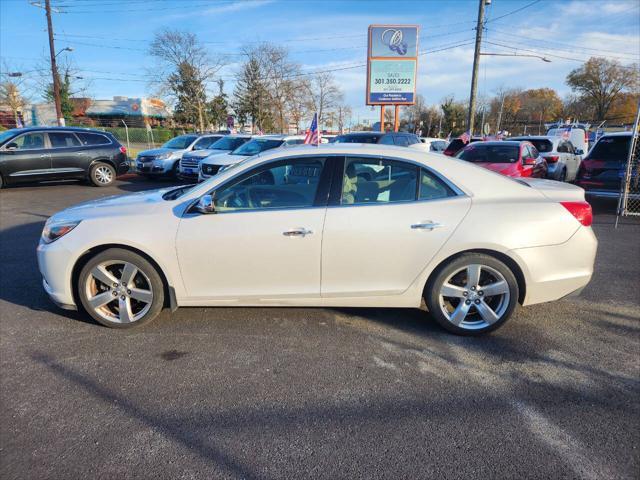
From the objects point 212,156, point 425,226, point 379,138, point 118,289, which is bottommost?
point 118,289

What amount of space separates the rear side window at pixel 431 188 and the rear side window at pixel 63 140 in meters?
12.4

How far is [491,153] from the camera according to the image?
33.1ft

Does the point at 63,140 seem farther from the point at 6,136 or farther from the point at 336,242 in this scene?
the point at 336,242

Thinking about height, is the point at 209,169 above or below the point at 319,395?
above

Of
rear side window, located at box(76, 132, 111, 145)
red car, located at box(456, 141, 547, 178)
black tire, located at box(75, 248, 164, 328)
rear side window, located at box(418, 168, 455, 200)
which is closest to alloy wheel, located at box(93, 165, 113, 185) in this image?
rear side window, located at box(76, 132, 111, 145)

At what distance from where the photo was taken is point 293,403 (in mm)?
2707

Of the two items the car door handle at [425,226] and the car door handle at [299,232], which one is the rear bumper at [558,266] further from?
the car door handle at [299,232]

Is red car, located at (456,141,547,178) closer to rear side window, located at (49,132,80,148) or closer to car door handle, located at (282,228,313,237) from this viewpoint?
car door handle, located at (282,228,313,237)

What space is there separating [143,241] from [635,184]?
9.42 metres

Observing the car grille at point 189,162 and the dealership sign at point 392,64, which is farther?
the dealership sign at point 392,64

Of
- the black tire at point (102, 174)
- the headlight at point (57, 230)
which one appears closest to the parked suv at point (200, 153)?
the black tire at point (102, 174)

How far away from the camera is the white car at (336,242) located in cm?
341

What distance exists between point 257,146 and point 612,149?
926 centimetres

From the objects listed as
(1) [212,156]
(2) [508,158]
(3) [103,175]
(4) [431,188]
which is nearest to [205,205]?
(4) [431,188]
